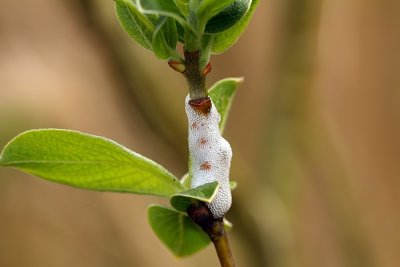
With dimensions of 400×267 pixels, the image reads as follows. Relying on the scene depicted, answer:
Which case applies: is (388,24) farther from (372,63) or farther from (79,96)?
(79,96)

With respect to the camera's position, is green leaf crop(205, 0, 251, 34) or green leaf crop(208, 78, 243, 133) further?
green leaf crop(208, 78, 243, 133)

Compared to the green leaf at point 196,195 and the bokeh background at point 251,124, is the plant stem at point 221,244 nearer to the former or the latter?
the green leaf at point 196,195

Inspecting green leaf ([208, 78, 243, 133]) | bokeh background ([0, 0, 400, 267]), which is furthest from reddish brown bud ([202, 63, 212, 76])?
bokeh background ([0, 0, 400, 267])

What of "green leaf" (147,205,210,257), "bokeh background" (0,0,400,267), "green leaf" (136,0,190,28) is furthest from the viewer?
"bokeh background" (0,0,400,267)

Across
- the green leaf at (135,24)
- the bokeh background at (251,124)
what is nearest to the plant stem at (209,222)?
the green leaf at (135,24)

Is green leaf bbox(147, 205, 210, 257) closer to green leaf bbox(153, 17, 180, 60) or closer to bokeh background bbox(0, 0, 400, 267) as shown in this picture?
green leaf bbox(153, 17, 180, 60)
